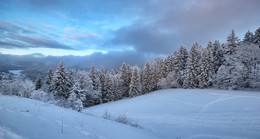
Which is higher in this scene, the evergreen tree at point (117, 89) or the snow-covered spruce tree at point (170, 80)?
the snow-covered spruce tree at point (170, 80)

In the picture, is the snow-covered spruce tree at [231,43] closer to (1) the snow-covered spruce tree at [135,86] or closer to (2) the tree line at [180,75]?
(2) the tree line at [180,75]

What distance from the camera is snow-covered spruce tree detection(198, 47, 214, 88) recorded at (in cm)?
5844

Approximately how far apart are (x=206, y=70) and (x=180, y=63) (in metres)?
10.1

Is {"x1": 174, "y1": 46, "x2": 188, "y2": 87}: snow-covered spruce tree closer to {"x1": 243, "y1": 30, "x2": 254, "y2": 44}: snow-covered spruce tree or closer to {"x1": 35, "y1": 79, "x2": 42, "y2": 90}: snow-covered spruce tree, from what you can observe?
{"x1": 243, "y1": 30, "x2": 254, "y2": 44}: snow-covered spruce tree

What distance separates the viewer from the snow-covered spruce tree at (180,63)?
66238 millimetres

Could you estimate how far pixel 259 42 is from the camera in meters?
61.7

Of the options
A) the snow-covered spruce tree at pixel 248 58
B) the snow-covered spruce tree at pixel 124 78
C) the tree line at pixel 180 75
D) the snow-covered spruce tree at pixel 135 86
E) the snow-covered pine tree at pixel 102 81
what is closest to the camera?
the tree line at pixel 180 75

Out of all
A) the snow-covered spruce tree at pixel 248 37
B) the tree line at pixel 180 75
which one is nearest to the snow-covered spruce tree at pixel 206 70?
the tree line at pixel 180 75

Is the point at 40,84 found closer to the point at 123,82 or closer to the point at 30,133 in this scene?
the point at 123,82

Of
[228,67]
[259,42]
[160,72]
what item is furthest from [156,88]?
[259,42]

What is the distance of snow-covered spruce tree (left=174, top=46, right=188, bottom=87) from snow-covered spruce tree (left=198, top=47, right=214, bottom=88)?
7499mm

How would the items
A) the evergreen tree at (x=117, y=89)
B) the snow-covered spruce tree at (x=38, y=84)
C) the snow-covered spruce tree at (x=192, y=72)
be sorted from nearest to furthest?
the snow-covered spruce tree at (x=38, y=84) < the snow-covered spruce tree at (x=192, y=72) < the evergreen tree at (x=117, y=89)

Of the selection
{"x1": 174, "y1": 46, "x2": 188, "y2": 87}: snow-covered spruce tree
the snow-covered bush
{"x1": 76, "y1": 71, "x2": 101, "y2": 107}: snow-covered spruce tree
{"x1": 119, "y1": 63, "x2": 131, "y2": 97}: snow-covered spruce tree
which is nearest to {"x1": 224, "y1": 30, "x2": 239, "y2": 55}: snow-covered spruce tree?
{"x1": 174, "y1": 46, "x2": 188, "y2": 87}: snow-covered spruce tree

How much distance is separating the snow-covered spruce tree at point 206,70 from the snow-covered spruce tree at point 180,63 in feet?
24.6
